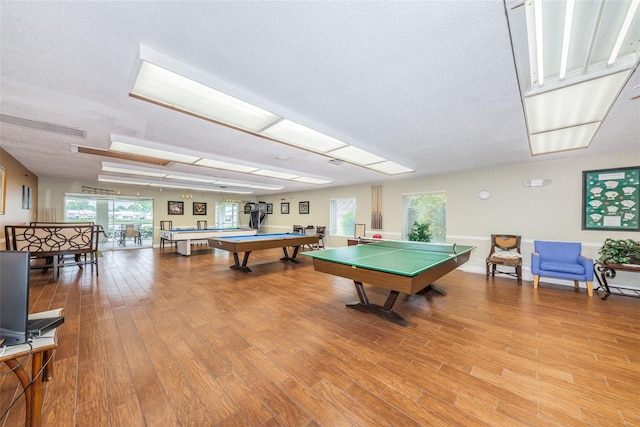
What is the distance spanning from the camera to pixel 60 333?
2492 mm

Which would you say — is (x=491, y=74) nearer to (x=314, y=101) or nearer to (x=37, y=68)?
(x=314, y=101)

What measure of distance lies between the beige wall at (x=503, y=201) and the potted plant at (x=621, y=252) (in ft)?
1.64

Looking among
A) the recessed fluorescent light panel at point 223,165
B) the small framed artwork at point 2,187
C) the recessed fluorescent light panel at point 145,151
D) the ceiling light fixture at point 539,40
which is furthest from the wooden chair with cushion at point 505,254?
the small framed artwork at point 2,187

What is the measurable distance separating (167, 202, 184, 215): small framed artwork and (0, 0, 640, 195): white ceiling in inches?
282

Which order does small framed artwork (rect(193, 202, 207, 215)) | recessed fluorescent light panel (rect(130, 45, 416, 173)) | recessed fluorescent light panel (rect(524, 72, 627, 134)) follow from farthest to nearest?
small framed artwork (rect(193, 202, 207, 215)) → recessed fluorescent light panel (rect(524, 72, 627, 134)) → recessed fluorescent light panel (rect(130, 45, 416, 173))

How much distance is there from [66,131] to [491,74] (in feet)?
16.4

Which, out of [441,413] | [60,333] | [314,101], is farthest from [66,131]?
[441,413]

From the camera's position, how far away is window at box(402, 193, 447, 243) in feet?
20.9

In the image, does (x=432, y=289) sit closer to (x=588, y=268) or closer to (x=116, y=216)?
(x=588, y=268)

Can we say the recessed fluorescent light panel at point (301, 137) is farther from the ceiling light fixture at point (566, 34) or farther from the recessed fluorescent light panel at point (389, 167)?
the ceiling light fixture at point (566, 34)

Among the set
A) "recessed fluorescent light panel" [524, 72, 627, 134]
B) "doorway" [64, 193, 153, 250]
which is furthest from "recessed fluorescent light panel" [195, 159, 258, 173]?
"doorway" [64, 193, 153, 250]

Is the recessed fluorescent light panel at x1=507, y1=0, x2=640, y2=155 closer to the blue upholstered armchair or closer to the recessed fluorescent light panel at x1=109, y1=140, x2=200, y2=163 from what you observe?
the blue upholstered armchair

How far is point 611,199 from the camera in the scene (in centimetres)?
421

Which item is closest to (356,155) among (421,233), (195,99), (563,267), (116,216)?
(195,99)
